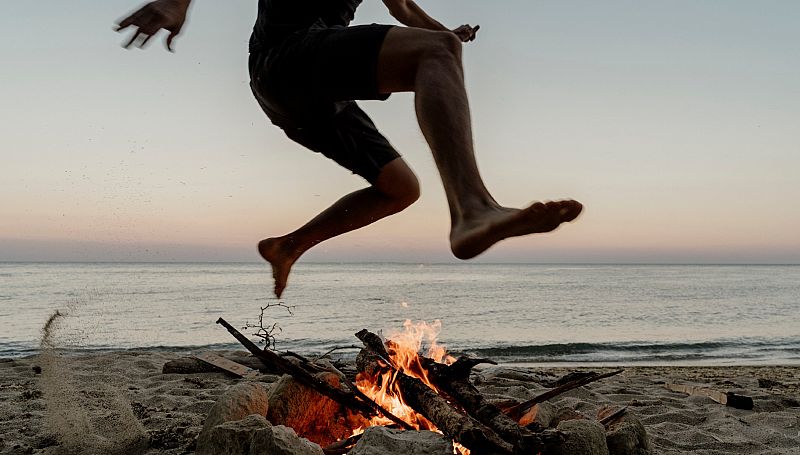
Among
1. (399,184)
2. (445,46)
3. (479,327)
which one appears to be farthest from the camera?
(479,327)

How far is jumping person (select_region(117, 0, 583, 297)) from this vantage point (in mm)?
1799

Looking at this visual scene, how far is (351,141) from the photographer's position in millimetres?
2602

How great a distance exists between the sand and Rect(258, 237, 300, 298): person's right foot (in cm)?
98

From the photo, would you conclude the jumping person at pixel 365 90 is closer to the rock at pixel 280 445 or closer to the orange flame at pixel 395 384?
the orange flame at pixel 395 384

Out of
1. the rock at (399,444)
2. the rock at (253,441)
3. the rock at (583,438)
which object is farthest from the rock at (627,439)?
the rock at (253,441)

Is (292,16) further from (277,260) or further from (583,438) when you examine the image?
(583,438)

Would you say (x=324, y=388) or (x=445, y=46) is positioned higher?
(x=445, y=46)

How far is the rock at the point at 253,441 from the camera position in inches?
91.4

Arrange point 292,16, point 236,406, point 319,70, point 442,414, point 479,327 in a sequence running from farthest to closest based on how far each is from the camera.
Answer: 1. point 479,327
2. point 236,406
3. point 442,414
4. point 292,16
5. point 319,70

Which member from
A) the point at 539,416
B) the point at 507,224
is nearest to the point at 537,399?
the point at 539,416

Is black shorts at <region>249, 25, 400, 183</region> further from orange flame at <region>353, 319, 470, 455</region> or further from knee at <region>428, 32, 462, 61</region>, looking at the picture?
orange flame at <region>353, 319, 470, 455</region>

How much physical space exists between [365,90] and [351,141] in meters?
0.58

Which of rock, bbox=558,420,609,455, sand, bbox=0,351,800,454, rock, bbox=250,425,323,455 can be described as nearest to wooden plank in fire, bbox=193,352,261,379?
sand, bbox=0,351,800,454

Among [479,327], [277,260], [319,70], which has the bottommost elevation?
[479,327]
